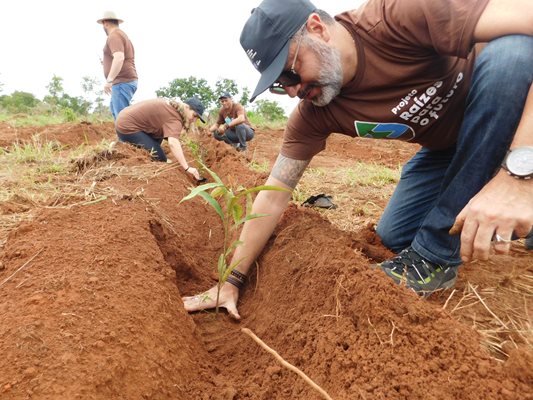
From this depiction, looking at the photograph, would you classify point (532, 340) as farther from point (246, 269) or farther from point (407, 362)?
point (246, 269)

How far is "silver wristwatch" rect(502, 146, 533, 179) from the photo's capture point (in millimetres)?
1158

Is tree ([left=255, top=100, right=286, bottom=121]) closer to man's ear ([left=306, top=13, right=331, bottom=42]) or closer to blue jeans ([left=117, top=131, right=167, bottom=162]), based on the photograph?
blue jeans ([left=117, top=131, right=167, bottom=162])

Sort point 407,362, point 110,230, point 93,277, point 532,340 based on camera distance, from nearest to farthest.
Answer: point 407,362 < point 532,340 < point 93,277 < point 110,230

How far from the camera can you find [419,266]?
1688 millimetres

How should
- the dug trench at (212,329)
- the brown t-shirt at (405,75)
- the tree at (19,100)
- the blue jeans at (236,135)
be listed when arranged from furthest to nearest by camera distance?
the tree at (19,100)
the blue jeans at (236,135)
the brown t-shirt at (405,75)
the dug trench at (212,329)

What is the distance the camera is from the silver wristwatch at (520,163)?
45.6 inches

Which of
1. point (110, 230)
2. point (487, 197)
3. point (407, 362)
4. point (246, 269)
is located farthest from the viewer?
point (246, 269)

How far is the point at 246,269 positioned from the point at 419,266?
815 mm

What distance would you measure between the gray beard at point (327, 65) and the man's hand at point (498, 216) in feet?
2.46

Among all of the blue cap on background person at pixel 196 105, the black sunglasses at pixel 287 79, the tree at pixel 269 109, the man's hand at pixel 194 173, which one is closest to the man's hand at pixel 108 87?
the blue cap on background person at pixel 196 105

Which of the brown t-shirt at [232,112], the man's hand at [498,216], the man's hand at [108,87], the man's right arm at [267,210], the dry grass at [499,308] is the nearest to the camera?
the man's hand at [498,216]

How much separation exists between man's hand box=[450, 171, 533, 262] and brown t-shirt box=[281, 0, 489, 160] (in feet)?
1.74

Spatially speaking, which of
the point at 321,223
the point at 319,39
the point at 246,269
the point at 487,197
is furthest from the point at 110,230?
the point at 487,197

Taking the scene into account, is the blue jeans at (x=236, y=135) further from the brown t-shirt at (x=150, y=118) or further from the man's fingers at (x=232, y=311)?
the man's fingers at (x=232, y=311)
